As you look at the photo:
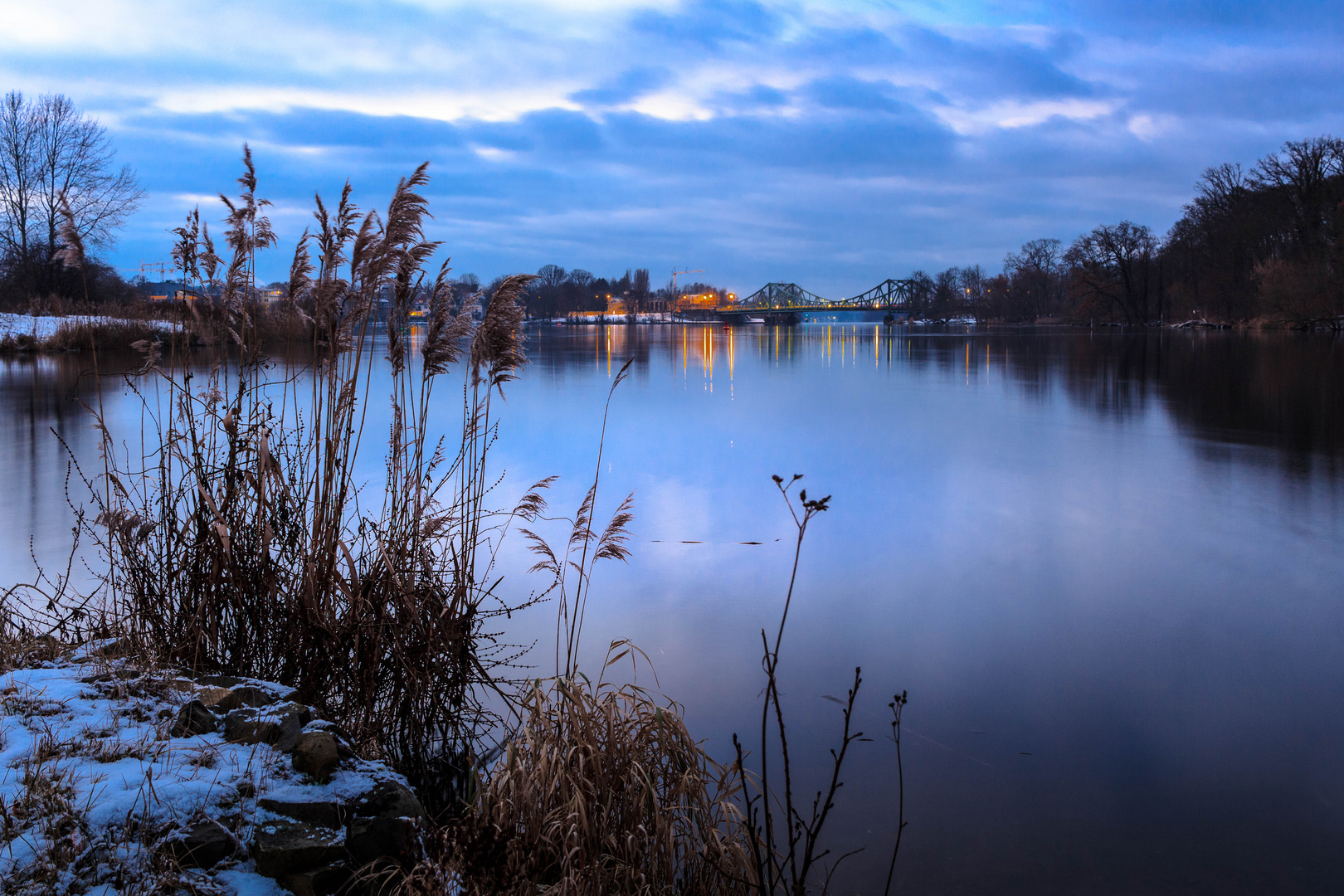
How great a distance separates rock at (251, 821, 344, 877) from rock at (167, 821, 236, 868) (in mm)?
83

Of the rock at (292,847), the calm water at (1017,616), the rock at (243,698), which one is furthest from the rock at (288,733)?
the calm water at (1017,616)

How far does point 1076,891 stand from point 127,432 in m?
13.6

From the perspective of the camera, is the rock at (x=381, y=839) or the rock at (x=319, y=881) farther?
the rock at (x=381, y=839)

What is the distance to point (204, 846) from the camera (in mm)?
2609

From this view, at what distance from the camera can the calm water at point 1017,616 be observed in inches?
129

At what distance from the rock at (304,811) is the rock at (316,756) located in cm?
18

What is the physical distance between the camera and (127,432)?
12.7m

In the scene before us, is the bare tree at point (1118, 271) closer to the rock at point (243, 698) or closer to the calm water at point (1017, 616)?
the calm water at point (1017, 616)

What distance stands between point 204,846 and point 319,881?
13.9 inches

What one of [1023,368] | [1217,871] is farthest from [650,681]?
[1023,368]

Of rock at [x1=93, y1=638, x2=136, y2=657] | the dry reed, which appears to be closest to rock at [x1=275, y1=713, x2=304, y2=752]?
the dry reed

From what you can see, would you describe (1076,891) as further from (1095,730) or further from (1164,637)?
(1164,637)

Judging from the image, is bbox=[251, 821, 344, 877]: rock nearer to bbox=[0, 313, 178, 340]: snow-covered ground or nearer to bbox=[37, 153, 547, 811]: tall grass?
bbox=[37, 153, 547, 811]: tall grass

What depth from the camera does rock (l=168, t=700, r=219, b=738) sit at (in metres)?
3.12
